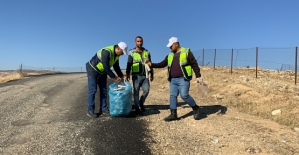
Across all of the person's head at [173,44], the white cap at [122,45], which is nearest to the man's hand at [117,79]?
the white cap at [122,45]

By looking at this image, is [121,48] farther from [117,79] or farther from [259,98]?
[259,98]

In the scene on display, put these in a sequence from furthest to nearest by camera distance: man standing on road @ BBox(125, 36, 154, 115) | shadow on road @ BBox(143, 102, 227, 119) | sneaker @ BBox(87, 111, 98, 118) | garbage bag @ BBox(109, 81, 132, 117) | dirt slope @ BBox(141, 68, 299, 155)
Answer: shadow on road @ BBox(143, 102, 227, 119), man standing on road @ BBox(125, 36, 154, 115), sneaker @ BBox(87, 111, 98, 118), garbage bag @ BBox(109, 81, 132, 117), dirt slope @ BBox(141, 68, 299, 155)

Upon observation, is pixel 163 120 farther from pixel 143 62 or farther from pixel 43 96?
pixel 43 96

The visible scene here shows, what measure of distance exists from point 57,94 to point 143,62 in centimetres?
414

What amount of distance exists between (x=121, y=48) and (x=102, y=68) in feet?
2.09

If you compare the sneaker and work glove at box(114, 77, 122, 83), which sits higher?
work glove at box(114, 77, 122, 83)

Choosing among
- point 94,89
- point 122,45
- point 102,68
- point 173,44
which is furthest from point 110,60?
point 173,44

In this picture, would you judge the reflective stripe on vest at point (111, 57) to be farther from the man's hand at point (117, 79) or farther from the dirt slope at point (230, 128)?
the dirt slope at point (230, 128)

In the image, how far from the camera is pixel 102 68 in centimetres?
555

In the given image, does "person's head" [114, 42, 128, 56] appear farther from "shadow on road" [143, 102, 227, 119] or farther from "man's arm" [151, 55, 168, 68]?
"shadow on road" [143, 102, 227, 119]

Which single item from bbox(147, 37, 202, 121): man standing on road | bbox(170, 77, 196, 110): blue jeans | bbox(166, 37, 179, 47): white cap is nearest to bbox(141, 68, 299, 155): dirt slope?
bbox(170, 77, 196, 110): blue jeans

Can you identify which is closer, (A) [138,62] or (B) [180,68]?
(B) [180,68]

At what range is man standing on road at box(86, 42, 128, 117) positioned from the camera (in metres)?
5.29

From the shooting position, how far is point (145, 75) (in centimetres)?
591
